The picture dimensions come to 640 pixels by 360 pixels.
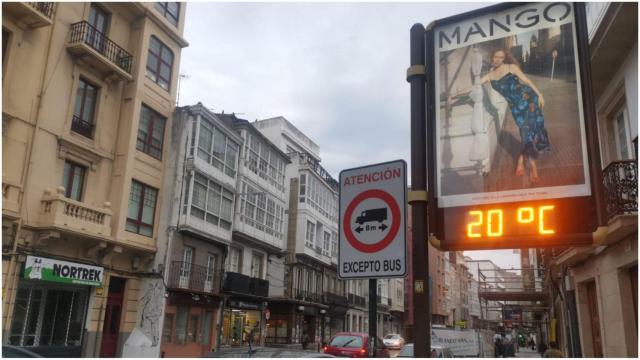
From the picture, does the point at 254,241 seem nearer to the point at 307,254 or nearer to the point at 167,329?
the point at 307,254

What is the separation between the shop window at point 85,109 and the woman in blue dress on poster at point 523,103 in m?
21.6

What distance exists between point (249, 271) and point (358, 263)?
3208 cm

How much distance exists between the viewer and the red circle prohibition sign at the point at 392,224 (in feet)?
14.8

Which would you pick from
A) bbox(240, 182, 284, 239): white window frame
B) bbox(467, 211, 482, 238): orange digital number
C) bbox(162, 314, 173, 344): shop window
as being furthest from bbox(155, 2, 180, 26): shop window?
bbox(467, 211, 482, 238): orange digital number

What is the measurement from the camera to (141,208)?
85.1ft

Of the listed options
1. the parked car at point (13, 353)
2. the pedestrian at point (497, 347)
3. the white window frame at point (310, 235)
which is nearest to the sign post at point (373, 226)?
the parked car at point (13, 353)

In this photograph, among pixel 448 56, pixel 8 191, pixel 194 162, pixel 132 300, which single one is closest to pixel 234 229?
pixel 194 162

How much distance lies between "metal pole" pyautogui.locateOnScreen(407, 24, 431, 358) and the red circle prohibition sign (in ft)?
0.94

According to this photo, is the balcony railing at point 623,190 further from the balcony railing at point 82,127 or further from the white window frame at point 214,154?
the white window frame at point 214,154

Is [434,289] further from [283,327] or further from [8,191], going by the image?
[8,191]

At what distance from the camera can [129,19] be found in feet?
86.9

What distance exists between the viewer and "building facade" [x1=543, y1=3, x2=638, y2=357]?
31.5ft

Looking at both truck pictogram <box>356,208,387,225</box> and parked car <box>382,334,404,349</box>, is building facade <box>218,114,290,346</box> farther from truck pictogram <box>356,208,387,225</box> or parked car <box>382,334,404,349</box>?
truck pictogram <box>356,208,387,225</box>

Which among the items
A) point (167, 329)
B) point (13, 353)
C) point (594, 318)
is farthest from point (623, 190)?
A: point (167, 329)
